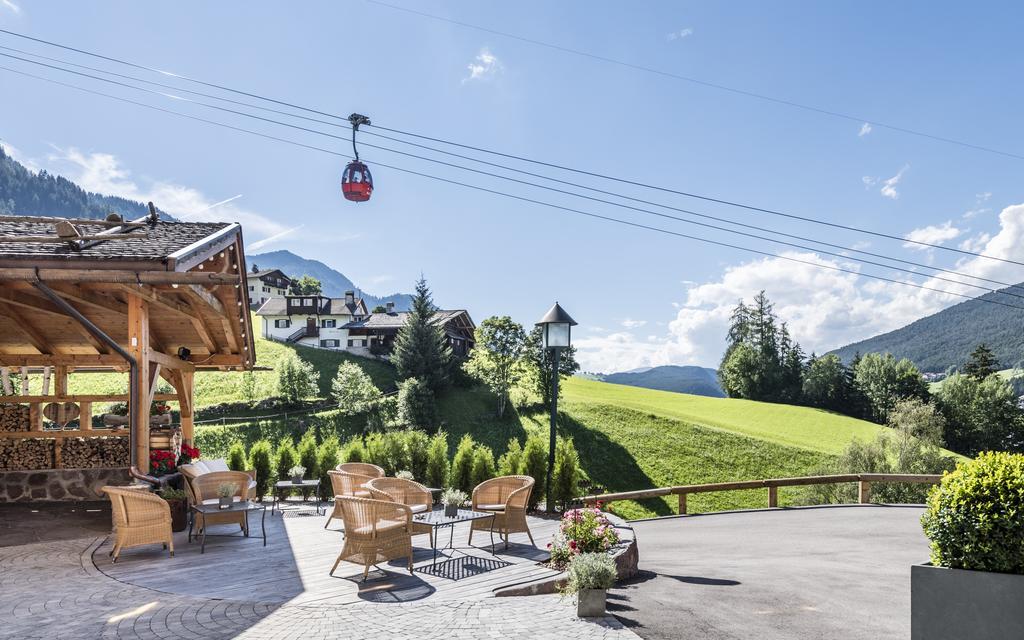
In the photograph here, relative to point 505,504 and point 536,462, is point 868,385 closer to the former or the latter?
point 536,462

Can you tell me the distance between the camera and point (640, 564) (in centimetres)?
807

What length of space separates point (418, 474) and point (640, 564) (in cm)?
772

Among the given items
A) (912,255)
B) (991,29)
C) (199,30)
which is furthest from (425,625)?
(912,255)

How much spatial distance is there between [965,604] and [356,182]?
975cm

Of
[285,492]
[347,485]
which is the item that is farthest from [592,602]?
[285,492]

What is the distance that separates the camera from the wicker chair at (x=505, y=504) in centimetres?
799

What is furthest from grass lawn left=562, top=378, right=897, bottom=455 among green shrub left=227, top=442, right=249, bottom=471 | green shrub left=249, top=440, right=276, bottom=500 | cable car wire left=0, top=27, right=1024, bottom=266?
green shrub left=227, top=442, right=249, bottom=471

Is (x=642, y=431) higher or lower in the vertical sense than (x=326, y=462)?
lower

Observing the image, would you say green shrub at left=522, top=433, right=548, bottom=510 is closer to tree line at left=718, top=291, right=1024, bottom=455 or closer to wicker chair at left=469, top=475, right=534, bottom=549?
wicker chair at left=469, top=475, right=534, bottom=549

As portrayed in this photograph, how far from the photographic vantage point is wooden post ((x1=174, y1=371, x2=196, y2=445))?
13078 millimetres

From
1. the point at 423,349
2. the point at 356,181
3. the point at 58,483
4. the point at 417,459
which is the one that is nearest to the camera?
the point at 58,483

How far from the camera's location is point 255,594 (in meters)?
5.92

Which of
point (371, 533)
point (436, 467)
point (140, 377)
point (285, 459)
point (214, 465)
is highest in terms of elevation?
point (140, 377)

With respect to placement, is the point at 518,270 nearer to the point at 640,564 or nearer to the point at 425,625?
the point at 640,564
